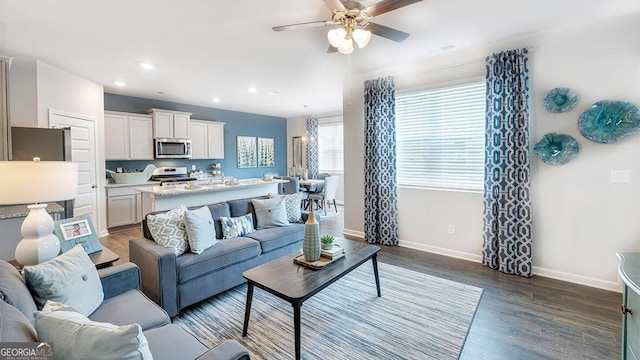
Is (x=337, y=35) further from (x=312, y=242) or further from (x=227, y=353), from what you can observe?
(x=227, y=353)

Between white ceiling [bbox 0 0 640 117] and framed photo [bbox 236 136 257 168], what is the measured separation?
3117mm

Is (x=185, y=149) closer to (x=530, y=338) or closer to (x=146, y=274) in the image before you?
(x=146, y=274)

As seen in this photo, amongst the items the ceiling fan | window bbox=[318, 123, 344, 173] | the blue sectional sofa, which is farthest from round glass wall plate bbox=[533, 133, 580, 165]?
window bbox=[318, 123, 344, 173]

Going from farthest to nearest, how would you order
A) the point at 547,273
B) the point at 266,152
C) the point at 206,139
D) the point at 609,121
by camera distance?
the point at 266,152, the point at 206,139, the point at 547,273, the point at 609,121

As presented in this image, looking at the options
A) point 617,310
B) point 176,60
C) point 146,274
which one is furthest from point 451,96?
point 146,274

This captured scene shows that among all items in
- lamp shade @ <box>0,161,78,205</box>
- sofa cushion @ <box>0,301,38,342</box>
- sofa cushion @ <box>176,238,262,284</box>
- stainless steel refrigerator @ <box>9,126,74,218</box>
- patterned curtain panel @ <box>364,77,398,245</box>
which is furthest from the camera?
patterned curtain panel @ <box>364,77,398,245</box>

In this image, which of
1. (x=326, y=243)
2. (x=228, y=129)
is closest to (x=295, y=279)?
(x=326, y=243)

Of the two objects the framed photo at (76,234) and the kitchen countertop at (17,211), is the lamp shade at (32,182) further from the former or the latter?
the kitchen countertop at (17,211)

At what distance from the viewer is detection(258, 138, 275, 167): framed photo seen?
8.27 m

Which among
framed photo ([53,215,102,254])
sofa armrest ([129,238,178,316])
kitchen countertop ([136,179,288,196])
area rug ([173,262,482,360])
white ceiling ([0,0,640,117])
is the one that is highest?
white ceiling ([0,0,640,117])

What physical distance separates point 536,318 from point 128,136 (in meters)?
6.62

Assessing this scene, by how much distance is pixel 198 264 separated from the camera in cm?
250

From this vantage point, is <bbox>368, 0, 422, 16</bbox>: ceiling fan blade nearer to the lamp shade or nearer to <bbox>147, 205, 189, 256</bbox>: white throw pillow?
the lamp shade

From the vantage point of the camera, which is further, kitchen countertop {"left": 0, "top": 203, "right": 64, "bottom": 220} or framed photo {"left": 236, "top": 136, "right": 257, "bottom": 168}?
framed photo {"left": 236, "top": 136, "right": 257, "bottom": 168}
